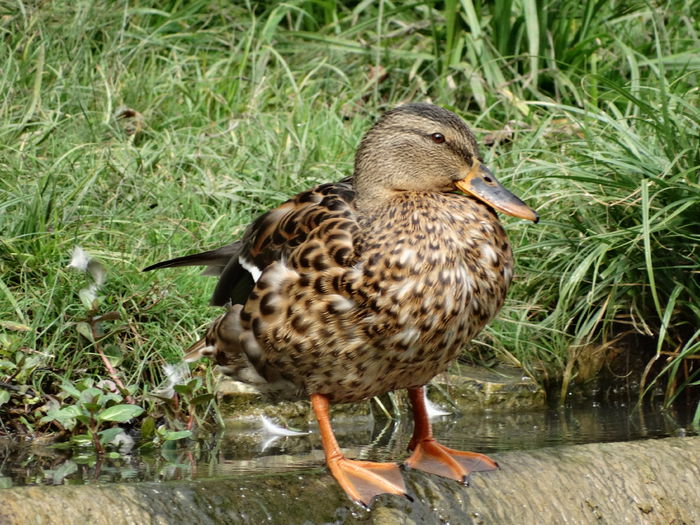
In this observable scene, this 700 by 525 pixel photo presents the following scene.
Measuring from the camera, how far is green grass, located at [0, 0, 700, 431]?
173 inches

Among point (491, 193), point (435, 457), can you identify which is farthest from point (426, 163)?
point (435, 457)

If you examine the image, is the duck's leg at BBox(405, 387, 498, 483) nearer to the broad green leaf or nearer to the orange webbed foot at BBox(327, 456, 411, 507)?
the orange webbed foot at BBox(327, 456, 411, 507)

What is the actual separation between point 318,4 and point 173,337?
357cm

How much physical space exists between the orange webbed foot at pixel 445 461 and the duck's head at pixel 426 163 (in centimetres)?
68

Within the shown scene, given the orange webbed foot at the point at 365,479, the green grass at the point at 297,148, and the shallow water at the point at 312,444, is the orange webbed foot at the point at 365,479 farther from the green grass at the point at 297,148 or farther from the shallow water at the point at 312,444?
the green grass at the point at 297,148

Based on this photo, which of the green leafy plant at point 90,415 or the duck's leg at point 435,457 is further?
the green leafy plant at point 90,415

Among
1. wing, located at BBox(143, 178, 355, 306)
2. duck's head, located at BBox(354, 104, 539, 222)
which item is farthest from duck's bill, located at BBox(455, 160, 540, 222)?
wing, located at BBox(143, 178, 355, 306)

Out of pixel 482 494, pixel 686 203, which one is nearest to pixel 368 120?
pixel 686 203

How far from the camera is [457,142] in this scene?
122 inches

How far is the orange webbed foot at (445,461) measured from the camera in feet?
9.97

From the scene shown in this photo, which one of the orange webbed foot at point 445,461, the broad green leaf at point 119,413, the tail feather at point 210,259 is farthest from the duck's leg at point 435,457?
the broad green leaf at point 119,413

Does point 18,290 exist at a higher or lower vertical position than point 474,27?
lower

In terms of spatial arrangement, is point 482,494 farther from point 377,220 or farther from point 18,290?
point 18,290

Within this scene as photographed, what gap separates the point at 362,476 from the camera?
2883 mm
